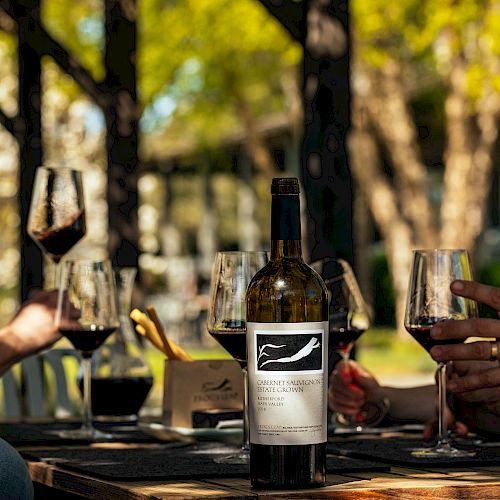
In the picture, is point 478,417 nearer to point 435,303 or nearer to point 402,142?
point 435,303

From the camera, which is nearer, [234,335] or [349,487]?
[349,487]

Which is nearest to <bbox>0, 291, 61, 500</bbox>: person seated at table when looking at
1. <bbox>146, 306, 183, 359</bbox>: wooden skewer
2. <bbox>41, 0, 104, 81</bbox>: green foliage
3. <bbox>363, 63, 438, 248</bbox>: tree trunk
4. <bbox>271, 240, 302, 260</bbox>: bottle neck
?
<bbox>146, 306, 183, 359</bbox>: wooden skewer

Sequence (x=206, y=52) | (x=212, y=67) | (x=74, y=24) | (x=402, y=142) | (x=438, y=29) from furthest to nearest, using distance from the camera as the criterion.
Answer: (x=212, y=67)
(x=402, y=142)
(x=206, y=52)
(x=74, y=24)
(x=438, y=29)

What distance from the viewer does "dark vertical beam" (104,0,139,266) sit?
6.10 metres

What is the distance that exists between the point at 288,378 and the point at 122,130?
4.18m

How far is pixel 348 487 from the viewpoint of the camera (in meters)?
2.15

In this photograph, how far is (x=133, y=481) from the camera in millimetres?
2289

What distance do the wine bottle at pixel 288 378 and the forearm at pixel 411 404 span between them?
112 centimetres

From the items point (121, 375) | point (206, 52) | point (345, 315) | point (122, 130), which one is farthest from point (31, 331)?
point (206, 52)

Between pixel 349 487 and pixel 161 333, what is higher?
pixel 161 333

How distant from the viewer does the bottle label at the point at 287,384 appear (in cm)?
208

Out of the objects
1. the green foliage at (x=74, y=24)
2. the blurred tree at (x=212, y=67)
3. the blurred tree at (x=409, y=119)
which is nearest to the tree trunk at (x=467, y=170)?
the blurred tree at (x=409, y=119)

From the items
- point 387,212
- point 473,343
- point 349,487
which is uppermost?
point 387,212

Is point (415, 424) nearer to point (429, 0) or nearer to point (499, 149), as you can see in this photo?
point (429, 0)
